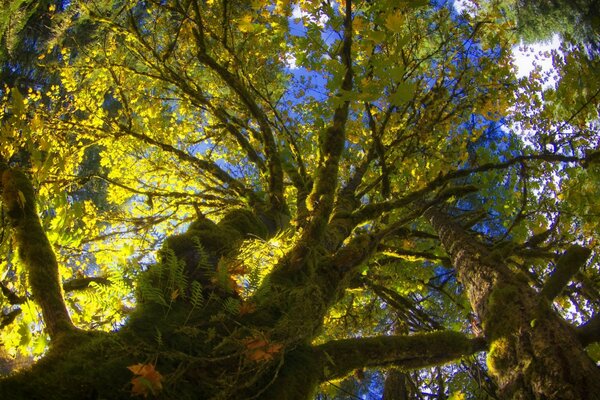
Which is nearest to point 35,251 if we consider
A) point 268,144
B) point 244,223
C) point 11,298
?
point 11,298

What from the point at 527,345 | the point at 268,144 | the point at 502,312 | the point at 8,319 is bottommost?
the point at 8,319

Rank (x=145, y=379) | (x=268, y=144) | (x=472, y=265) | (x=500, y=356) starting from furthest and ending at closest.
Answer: (x=472, y=265)
(x=268, y=144)
(x=500, y=356)
(x=145, y=379)

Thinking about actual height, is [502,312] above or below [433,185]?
below

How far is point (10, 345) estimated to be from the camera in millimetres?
2594

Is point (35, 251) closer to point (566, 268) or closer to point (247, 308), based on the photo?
point (247, 308)

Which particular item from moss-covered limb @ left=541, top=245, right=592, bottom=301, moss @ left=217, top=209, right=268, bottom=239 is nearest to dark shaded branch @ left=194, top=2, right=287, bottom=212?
moss @ left=217, top=209, right=268, bottom=239

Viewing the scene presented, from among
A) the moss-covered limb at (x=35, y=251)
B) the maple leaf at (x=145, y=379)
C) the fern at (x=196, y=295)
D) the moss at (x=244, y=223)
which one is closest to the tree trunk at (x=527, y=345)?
the moss at (x=244, y=223)

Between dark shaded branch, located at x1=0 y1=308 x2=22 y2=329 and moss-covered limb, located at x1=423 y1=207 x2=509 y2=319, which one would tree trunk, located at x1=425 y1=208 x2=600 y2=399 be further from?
dark shaded branch, located at x1=0 y1=308 x2=22 y2=329

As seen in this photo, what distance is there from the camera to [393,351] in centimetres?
211

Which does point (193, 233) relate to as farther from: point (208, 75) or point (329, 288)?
point (208, 75)

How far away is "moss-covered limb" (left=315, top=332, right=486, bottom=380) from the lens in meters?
1.87

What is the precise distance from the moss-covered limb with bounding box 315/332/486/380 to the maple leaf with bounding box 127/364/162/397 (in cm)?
80

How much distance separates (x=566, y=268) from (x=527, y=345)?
1.87 feet

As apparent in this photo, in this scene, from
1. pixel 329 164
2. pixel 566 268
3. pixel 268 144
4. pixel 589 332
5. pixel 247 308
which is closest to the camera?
pixel 247 308
